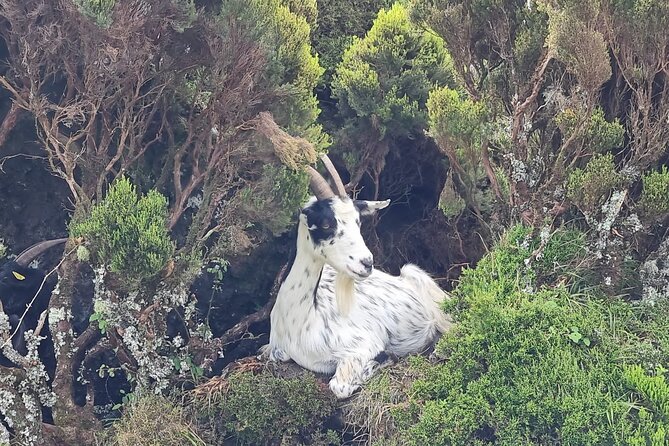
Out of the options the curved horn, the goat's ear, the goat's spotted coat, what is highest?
the curved horn

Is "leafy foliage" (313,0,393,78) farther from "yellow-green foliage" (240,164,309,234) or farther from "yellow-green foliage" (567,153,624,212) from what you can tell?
"yellow-green foliage" (567,153,624,212)

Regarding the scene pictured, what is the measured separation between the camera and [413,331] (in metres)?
→ 6.75

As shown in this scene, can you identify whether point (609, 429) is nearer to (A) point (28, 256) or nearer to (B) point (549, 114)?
(B) point (549, 114)

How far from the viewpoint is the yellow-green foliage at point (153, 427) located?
5.78m

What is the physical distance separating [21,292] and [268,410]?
6.95 ft

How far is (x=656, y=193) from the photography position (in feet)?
17.4

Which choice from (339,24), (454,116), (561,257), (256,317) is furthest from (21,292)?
(561,257)

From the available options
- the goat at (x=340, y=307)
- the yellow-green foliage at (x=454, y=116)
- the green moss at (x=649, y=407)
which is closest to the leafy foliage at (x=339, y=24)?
the goat at (x=340, y=307)

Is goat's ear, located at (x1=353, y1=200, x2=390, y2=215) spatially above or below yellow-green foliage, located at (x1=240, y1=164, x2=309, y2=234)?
below

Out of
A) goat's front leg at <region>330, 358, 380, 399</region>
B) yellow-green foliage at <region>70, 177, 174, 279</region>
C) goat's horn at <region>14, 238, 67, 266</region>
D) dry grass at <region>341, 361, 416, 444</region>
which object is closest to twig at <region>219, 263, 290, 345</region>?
goat's front leg at <region>330, 358, 380, 399</region>

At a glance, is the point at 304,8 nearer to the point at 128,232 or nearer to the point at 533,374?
the point at 128,232

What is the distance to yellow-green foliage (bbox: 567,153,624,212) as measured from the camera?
5426mm

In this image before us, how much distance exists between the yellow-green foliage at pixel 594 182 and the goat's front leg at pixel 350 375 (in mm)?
1839

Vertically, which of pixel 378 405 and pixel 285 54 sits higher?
pixel 285 54
